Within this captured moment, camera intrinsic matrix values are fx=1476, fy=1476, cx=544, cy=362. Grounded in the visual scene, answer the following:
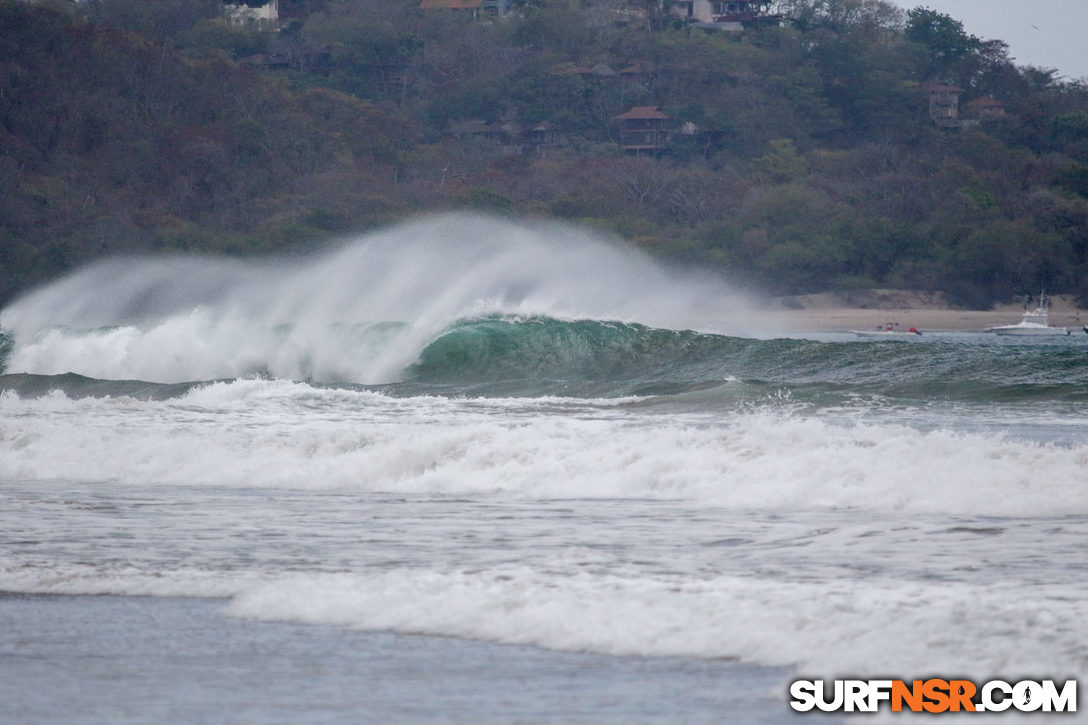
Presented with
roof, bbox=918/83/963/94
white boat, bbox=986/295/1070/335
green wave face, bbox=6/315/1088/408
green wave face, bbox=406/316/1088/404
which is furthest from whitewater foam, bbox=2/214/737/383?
roof, bbox=918/83/963/94

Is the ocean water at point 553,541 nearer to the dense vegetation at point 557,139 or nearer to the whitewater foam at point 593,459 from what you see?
the whitewater foam at point 593,459

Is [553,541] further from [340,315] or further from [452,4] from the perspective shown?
[452,4]

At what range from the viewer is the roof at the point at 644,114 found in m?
97.9

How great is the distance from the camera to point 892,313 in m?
64.6

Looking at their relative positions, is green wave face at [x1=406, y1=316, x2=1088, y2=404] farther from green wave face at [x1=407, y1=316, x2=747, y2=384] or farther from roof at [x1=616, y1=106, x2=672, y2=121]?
roof at [x1=616, y1=106, x2=672, y2=121]

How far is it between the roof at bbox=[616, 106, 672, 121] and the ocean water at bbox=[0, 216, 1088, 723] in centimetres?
7643

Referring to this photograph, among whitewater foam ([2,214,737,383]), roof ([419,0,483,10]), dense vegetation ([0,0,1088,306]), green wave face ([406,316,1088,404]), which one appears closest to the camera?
green wave face ([406,316,1088,404])

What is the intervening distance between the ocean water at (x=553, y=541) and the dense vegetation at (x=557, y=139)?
4928 centimetres

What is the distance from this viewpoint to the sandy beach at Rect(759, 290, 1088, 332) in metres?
61.5

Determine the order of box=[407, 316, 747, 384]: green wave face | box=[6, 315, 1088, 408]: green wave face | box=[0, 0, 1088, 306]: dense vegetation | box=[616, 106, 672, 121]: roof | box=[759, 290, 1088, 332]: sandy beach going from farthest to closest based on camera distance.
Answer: box=[616, 106, 672, 121]: roof
box=[0, 0, 1088, 306]: dense vegetation
box=[759, 290, 1088, 332]: sandy beach
box=[407, 316, 747, 384]: green wave face
box=[6, 315, 1088, 408]: green wave face

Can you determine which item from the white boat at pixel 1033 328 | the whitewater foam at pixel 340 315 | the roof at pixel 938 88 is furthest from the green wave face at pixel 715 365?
the roof at pixel 938 88

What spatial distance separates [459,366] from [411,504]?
13.8m

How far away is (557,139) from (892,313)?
132ft

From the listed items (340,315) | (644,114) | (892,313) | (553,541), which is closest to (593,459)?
(553,541)
